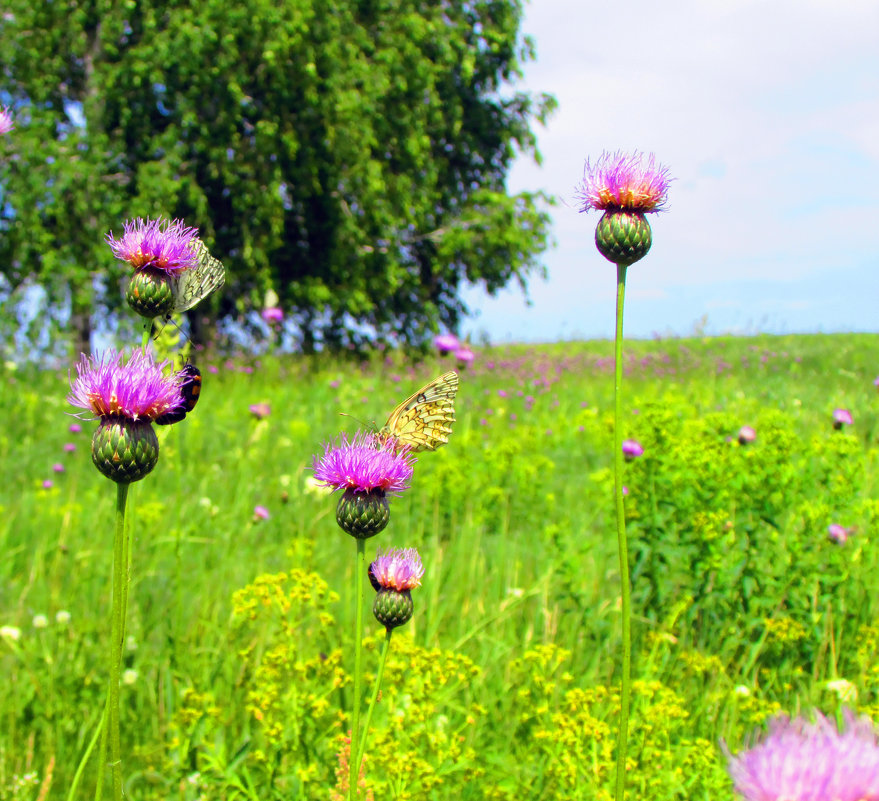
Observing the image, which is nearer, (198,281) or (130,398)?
(130,398)

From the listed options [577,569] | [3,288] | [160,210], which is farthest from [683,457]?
[3,288]

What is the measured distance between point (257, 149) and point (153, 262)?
41.8 feet

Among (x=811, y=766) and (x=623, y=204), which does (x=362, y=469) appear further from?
(x=811, y=766)

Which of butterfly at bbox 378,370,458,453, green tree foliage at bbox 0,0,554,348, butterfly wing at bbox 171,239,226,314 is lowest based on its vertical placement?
butterfly at bbox 378,370,458,453

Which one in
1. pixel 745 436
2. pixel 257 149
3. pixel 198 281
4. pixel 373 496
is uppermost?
pixel 257 149

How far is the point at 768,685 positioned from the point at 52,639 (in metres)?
2.52

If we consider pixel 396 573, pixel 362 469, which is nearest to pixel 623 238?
pixel 362 469

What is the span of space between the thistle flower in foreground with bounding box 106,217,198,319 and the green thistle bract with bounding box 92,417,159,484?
0.23 m

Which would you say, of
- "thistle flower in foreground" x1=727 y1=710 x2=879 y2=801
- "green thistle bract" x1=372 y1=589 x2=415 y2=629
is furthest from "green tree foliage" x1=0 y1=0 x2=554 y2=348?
"thistle flower in foreground" x1=727 y1=710 x2=879 y2=801

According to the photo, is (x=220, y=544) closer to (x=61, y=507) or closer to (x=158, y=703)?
(x=61, y=507)

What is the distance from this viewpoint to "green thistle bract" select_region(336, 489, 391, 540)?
1242 mm

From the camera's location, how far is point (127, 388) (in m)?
1.12

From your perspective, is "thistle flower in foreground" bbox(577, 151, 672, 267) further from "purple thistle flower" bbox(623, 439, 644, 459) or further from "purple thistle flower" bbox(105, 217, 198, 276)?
"purple thistle flower" bbox(623, 439, 644, 459)

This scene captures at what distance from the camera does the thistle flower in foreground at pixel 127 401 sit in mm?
1088
